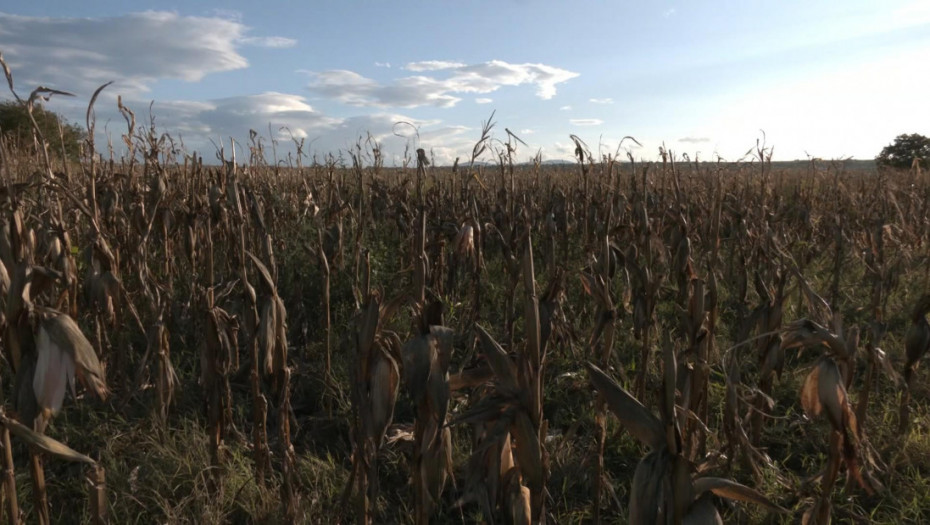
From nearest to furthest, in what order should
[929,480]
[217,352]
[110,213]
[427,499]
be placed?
[427,499]
[217,352]
[929,480]
[110,213]

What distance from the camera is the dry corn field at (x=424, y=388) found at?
1.13 m

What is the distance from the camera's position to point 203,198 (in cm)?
461

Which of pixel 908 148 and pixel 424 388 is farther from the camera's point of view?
pixel 908 148

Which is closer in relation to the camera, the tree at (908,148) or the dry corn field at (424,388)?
the dry corn field at (424,388)

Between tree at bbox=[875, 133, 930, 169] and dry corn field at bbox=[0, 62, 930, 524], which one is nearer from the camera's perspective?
dry corn field at bbox=[0, 62, 930, 524]

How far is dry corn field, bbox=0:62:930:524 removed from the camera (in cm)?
113

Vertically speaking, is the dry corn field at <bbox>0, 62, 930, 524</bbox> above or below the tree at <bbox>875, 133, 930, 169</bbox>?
below

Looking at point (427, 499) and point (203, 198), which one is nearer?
point (427, 499)

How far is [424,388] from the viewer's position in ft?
3.94

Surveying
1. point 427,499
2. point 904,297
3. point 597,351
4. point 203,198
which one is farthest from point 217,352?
point 904,297

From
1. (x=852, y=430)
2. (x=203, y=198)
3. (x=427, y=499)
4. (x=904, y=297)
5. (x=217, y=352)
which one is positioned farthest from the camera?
(x=904, y=297)

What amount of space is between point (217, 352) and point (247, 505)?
582 mm

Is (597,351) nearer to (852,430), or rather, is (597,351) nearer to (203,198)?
(852,430)

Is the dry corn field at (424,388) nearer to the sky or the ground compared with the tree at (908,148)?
nearer to the ground
